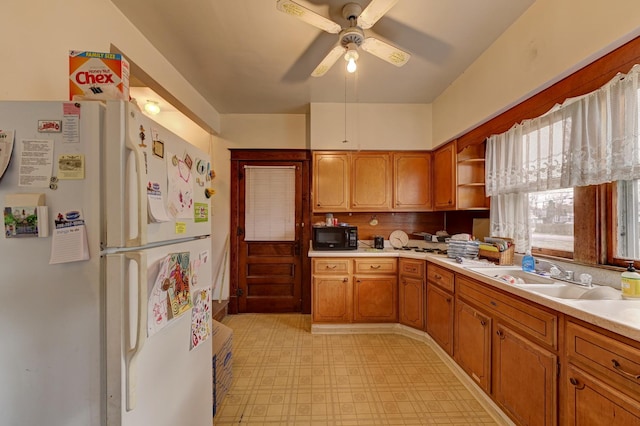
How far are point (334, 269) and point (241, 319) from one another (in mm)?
1449

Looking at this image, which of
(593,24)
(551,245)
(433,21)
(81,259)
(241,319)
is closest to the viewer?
(81,259)

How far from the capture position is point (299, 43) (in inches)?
80.7

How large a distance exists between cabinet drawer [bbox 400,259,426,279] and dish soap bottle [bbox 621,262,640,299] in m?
1.53

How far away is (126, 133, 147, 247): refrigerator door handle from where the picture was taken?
824 millimetres

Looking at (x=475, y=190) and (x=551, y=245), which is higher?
(x=475, y=190)

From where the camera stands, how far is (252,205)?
355 cm

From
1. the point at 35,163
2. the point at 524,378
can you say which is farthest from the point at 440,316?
the point at 35,163

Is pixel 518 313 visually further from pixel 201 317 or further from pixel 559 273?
pixel 201 317

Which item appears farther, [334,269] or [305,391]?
[334,269]

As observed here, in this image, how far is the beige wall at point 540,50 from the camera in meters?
1.28

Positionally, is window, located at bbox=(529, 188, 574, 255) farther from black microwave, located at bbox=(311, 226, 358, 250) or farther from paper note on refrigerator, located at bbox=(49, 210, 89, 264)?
paper note on refrigerator, located at bbox=(49, 210, 89, 264)

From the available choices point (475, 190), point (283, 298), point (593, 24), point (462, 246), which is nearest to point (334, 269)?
point (283, 298)

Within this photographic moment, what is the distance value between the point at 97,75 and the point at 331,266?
8.19ft

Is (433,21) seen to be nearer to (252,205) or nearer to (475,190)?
(475,190)
